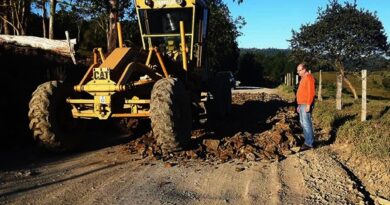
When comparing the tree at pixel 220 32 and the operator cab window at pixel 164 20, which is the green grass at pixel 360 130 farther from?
the tree at pixel 220 32

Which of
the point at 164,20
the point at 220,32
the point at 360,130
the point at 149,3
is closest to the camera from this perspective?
the point at 360,130

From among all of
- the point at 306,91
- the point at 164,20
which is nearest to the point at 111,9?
the point at 164,20

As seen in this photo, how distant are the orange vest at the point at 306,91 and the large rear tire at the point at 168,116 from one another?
234 centimetres

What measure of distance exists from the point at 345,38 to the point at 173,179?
12176mm

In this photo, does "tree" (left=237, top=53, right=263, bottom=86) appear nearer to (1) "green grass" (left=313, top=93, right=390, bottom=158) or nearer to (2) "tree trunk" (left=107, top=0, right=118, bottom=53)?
(2) "tree trunk" (left=107, top=0, right=118, bottom=53)

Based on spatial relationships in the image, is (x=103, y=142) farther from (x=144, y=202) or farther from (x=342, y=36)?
(x=342, y=36)

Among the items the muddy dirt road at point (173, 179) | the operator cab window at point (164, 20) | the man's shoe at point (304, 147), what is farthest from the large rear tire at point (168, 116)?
the operator cab window at point (164, 20)

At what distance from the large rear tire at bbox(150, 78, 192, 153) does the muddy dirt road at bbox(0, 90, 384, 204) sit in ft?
1.11

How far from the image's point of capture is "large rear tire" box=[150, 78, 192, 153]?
8.10 meters

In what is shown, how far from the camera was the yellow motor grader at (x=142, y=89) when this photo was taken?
8.30m

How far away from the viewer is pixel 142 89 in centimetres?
903

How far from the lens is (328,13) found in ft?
59.9

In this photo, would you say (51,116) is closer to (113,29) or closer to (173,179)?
(173,179)

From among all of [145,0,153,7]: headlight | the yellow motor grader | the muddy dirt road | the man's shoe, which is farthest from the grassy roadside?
[145,0,153,7]: headlight
